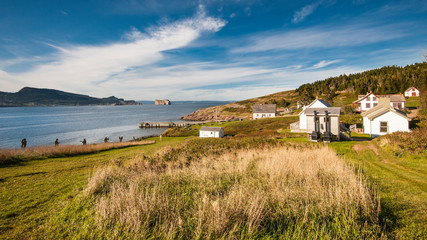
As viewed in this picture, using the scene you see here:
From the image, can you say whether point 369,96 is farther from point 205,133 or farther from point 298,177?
point 298,177

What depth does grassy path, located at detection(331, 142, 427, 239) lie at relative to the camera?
491cm

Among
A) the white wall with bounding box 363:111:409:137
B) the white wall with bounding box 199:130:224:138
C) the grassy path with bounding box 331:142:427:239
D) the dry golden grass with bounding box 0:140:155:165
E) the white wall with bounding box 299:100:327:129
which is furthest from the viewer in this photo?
the white wall with bounding box 199:130:224:138

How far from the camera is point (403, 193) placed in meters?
7.05

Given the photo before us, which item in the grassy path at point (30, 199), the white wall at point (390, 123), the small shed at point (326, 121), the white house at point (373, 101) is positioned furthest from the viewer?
the white house at point (373, 101)

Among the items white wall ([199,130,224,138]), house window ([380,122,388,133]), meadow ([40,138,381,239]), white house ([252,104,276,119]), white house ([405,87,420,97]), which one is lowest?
white wall ([199,130,224,138])

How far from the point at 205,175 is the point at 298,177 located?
3812 mm

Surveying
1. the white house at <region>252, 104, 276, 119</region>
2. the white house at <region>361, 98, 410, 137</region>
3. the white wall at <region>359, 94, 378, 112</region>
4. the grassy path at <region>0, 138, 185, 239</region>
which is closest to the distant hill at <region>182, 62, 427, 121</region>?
the white wall at <region>359, 94, 378, 112</region>

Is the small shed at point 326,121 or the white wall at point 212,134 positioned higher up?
the small shed at point 326,121

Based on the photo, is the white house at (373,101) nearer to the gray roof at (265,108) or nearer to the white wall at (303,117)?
the gray roof at (265,108)

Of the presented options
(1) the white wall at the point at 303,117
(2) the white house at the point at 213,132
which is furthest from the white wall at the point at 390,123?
(2) the white house at the point at 213,132

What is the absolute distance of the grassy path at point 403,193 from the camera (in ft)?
16.1

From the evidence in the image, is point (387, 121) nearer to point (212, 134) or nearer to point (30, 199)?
point (212, 134)

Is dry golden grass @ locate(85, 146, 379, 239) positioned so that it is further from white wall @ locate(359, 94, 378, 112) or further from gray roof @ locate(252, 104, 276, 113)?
gray roof @ locate(252, 104, 276, 113)

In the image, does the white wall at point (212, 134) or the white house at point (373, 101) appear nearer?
the white wall at point (212, 134)
